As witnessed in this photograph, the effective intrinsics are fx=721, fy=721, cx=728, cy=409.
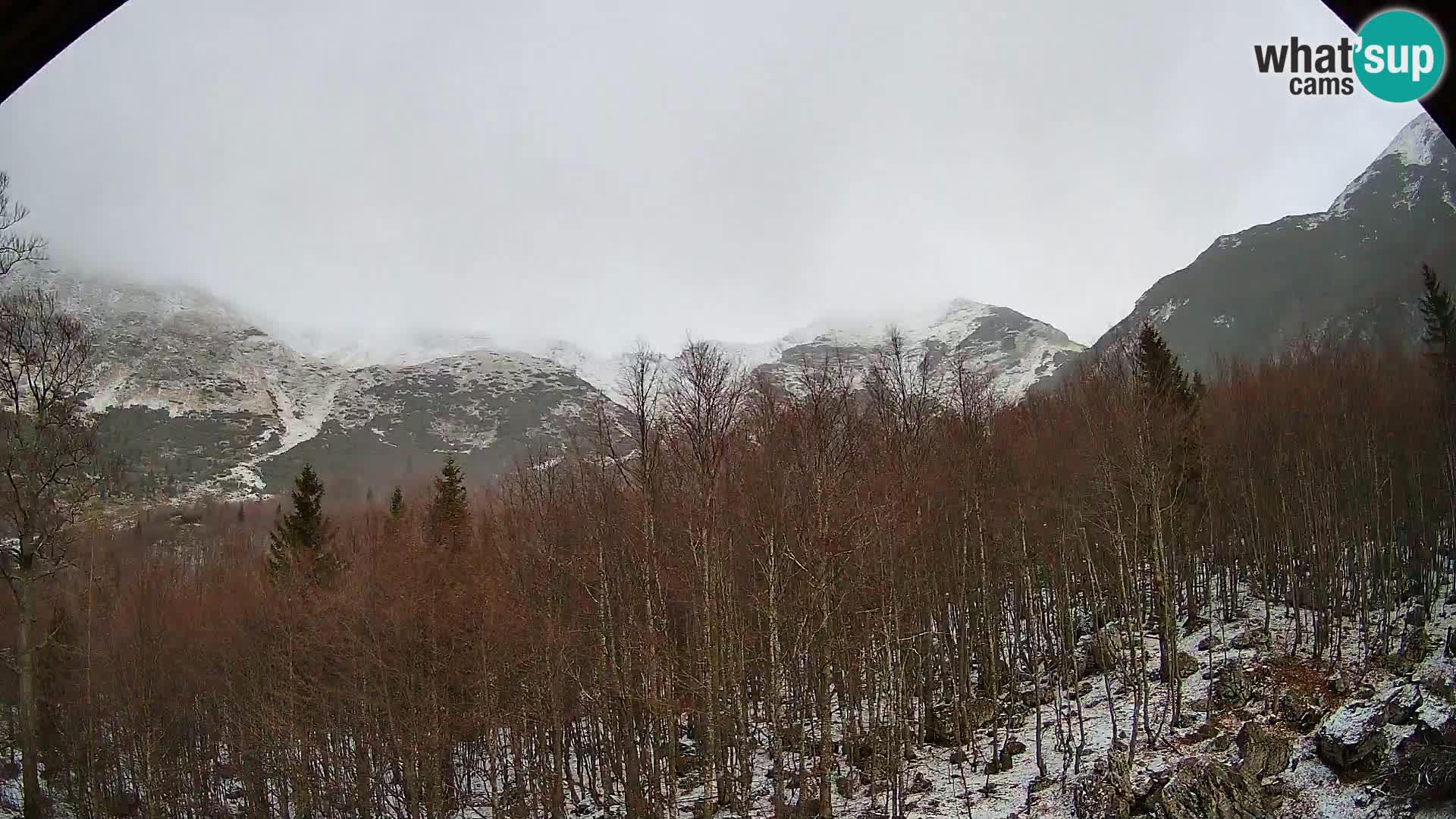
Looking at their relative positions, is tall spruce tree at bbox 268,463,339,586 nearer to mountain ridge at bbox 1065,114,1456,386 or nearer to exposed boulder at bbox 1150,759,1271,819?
exposed boulder at bbox 1150,759,1271,819

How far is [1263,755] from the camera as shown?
675 inches

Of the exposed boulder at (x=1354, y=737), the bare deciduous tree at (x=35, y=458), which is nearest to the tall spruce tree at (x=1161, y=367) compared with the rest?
the exposed boulder at (x=1354, y=737)

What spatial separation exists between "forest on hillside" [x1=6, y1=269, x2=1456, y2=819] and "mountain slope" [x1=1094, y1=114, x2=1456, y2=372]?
2307 centimetres

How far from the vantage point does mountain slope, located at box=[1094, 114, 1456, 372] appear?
180 ft

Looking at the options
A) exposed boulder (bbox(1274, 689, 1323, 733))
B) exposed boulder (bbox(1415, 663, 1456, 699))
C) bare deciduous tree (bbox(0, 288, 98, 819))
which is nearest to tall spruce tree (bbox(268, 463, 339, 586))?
bare deciduous tree (bbox(0, 288, 98, 819))

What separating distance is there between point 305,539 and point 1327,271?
9919 cm

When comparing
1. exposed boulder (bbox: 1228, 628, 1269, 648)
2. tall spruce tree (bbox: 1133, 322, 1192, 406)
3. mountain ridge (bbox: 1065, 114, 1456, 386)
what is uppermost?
mountain ridge (bbox: 1065, 114, 1456, 386)

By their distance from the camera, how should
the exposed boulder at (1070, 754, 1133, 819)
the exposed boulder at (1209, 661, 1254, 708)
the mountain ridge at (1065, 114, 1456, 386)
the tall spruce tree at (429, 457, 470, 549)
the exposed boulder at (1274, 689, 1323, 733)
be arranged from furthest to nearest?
the mountain ridge at (1065, 114, 1456, 386), the tall spruce tree at (429, 457, 470, 549), the exposed boulder at (1209, 661, 1254, 708), the exposed boulder at (1274, 689, 1323, 733), the exposed boulder at (1070, 754, 1133, 819)

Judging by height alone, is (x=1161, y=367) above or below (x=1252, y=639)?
above

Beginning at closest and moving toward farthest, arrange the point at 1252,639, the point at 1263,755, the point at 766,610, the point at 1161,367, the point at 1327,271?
the point at 1263,755 < the point at 766,610 < the point at 1252,639 < the point at 1161,367 < the point at 1327,271

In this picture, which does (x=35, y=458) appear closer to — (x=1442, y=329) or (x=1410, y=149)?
(x=1442, y=329)

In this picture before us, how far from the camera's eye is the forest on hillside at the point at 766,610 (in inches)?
784

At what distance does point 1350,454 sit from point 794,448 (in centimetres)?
2395

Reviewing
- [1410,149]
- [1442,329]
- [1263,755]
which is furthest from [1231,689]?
[1410,149]
